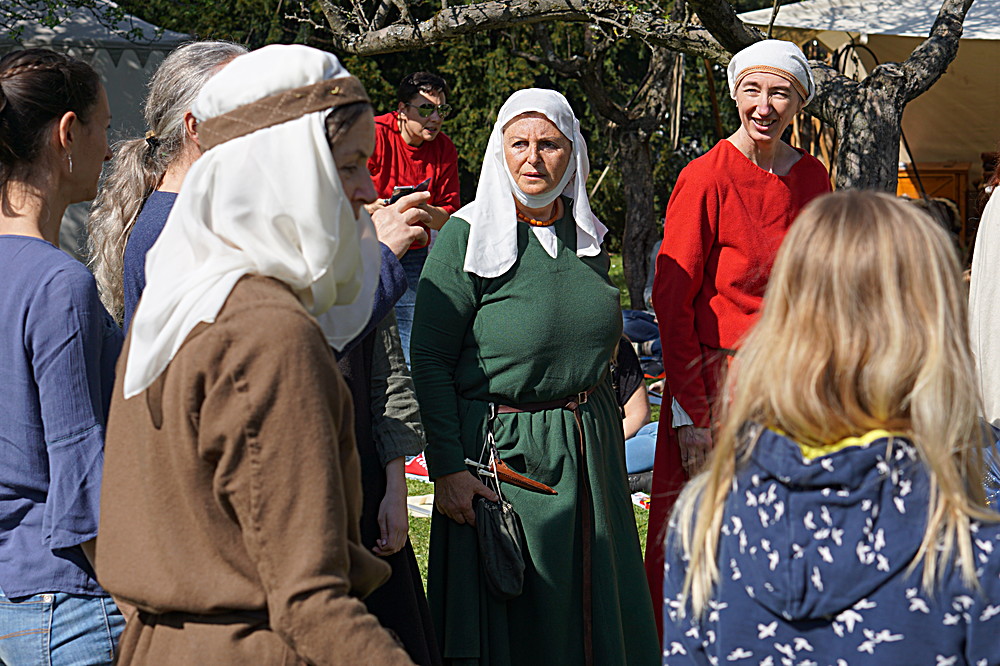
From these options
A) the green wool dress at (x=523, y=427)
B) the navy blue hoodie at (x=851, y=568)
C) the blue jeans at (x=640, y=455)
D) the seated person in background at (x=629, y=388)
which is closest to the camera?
the navy blue hoodie at (x=851, y=568)

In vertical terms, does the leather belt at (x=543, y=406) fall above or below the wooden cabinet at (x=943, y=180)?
above

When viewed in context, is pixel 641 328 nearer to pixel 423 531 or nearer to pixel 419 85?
pixel 419 85

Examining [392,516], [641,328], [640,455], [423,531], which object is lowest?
[641,328]

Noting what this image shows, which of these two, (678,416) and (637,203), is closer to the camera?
(678,416)

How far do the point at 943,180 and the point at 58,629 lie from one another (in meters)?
10.1

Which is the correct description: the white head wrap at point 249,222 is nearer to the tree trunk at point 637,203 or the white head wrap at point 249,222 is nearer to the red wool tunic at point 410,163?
the red wool tunic at point 410,163

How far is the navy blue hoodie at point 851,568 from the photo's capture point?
1.53m

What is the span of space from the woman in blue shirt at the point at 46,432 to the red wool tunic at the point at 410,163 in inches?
201

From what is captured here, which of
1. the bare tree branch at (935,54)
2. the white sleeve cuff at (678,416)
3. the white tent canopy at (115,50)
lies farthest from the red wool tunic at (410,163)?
the white sleeve cuff at (678,416)

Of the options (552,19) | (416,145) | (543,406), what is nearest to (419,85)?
(416,145)

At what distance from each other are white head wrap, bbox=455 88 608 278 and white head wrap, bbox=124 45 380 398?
1.44 metres

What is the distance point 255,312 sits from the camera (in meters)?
1.40

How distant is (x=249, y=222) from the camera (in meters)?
1.46

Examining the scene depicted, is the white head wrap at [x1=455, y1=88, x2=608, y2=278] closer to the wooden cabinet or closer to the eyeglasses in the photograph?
the eyeglasses
